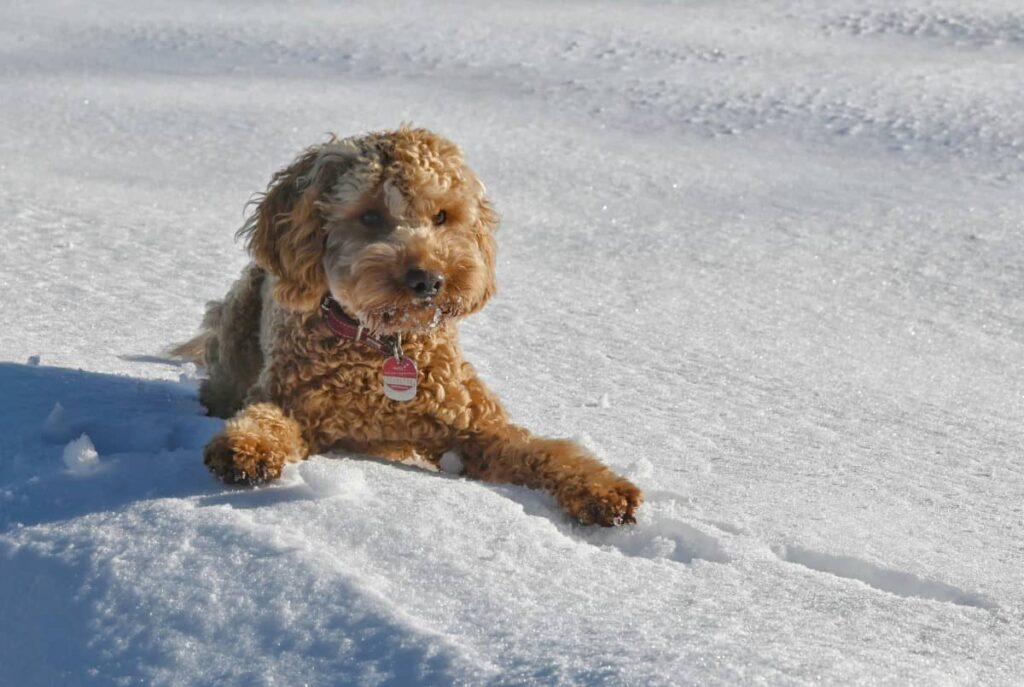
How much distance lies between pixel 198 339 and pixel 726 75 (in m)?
6.91

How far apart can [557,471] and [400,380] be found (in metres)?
0.55

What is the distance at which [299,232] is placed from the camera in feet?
14.0

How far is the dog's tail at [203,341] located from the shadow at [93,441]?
0.26 m

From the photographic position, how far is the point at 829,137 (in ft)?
32.5

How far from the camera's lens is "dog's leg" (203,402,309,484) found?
149 inches

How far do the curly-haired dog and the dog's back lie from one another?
368mm

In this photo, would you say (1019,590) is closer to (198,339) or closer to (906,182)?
(198,339)

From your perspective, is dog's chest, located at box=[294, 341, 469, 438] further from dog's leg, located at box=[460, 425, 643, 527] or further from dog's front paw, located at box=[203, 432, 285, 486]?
dog's front paw, located at box=[203, 432, 285, 486]

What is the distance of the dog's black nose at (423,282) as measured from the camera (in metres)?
4.05

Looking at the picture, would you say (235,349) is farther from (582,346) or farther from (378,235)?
(582,346)

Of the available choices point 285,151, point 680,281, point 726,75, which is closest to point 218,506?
point 680,281

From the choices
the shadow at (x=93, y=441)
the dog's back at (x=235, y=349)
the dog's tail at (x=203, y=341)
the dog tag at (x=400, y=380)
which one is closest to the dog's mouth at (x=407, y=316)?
the dog tag at (x=400, y=380)

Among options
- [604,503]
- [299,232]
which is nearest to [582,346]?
[299,232]

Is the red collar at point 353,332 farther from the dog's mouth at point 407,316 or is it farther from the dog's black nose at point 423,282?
the dog's black nose at point 423,282
